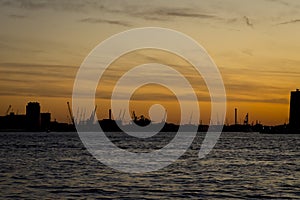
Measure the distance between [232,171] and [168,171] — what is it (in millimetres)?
7397

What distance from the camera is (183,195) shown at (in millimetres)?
48844

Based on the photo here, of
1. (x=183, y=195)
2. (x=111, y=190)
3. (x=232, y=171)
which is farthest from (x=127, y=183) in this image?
(x=232, y=171)

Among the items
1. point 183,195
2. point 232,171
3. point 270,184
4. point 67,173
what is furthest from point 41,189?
point 232,171

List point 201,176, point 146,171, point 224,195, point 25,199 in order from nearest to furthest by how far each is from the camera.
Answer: point 25,199 → point 224,195 → point 201,176 → point 146,171

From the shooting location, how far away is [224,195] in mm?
48625

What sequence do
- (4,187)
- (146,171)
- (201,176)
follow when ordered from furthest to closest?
(146,171) → (201,176) → (4,187)

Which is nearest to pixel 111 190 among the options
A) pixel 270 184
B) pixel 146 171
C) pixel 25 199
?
pixel 25 199

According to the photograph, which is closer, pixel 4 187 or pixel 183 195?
pixel 183 195

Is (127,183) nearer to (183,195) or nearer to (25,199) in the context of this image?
(183,195)

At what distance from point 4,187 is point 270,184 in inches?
915

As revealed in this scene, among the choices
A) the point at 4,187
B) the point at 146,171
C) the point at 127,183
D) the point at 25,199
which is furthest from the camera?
the point at 146,171

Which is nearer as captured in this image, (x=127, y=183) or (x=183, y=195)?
(x=183, y=195)

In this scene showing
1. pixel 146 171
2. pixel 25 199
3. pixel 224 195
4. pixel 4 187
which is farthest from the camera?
pixel 146 171

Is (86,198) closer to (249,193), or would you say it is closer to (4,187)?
(4,187)
